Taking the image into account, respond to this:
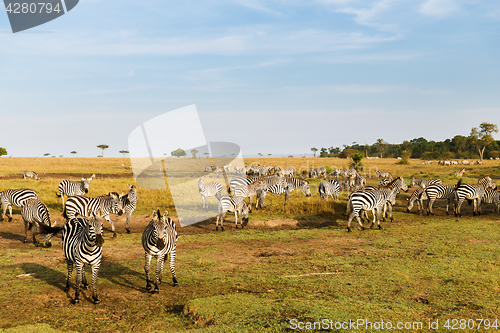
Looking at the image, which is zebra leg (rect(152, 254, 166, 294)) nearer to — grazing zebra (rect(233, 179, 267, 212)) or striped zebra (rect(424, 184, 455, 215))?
grazing zebra (rect(233, 179, 267, 212))

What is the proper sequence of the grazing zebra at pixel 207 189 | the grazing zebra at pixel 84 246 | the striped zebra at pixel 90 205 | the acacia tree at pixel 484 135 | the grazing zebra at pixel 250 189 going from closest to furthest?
1. the grazing zebra at pixel 84 246
2. the striped zebra at pixel 90 205
3. the grazing zebra at pixel 250 189
4. the grazing zebra at pixel 207 189
5. the acacia tree at pixel 484 135

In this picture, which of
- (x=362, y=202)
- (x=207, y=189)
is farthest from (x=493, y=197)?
(x=207, y=189)

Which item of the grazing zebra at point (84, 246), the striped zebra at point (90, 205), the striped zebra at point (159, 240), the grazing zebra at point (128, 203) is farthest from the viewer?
the grazing zebra at point (128, 203)

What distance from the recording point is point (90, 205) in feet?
50.5

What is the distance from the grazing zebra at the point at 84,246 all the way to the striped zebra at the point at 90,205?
21.0ft

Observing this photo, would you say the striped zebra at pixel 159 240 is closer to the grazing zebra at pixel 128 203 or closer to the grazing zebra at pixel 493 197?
the grazing zebra at pixel 128 203

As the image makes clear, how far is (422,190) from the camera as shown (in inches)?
828

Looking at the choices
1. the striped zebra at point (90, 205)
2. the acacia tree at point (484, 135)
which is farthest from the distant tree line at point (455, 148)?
the striped zebra at point (90, 205)

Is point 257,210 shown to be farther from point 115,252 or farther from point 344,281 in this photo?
point 344,281

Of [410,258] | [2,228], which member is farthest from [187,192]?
[410,258]

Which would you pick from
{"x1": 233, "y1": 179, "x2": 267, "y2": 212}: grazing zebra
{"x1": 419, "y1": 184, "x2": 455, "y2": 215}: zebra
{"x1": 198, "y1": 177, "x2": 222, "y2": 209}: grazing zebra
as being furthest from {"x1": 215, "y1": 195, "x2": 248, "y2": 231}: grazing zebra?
{"x1": 419, "y1": 184, "x2": 455, "y2": 215}: zebra

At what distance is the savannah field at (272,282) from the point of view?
6.86 meters

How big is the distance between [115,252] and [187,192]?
55.4 ft

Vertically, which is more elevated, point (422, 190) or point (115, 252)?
point (422, 190)
